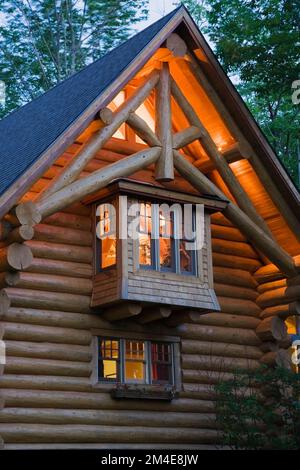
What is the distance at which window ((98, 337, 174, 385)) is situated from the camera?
20.1 meters

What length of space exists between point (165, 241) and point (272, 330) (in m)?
3.95

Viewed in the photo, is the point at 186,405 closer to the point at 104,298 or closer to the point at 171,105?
the point at 104,298

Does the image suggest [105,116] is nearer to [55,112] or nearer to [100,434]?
[55,112]

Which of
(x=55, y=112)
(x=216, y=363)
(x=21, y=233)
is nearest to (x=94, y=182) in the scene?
(x=21, y=233)

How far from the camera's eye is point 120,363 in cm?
2022

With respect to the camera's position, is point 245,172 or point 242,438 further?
point 245,172

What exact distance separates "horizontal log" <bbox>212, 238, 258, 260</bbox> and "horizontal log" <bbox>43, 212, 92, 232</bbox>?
367 centimetres

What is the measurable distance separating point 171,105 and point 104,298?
5.43 meters

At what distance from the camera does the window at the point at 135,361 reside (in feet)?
66.0

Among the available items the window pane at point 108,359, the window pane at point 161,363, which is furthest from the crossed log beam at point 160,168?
the window pane at point 108,359

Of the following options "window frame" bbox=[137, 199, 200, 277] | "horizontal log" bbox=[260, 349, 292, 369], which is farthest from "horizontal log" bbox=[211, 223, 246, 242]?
"horizontal log" bbox=[260, 349, 292, 369]
